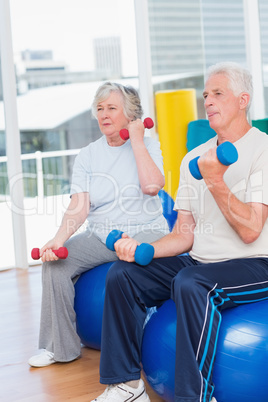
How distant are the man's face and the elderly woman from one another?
0.55 metres

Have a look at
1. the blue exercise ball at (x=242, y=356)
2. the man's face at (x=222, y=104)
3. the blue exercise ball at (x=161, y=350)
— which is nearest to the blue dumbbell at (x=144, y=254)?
the blue exercise ball at (x=161, y=350)

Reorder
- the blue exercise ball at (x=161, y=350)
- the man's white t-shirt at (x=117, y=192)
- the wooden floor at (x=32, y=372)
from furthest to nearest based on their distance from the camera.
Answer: the man's white t-shirt at (x=117, y=192)
the wooden floor at (x=32, y=372)
the blue exercise ball at (x=161, y=350)

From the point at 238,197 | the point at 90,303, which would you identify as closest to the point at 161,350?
the point at 238,197

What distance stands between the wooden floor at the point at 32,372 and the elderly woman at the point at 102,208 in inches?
2.8

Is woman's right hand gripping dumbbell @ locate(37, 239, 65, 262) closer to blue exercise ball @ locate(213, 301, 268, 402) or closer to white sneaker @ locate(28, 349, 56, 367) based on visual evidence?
white sneaker @ locate(28, 349, 56, 367)

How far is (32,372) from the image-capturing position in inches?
95.0

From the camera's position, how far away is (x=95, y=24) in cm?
456

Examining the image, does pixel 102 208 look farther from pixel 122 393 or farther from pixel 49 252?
pixel 122 393

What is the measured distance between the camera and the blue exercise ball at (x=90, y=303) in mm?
2432

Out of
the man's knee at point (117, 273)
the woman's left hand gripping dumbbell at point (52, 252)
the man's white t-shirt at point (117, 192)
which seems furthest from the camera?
the man's white t-shirt at point (117, 192)

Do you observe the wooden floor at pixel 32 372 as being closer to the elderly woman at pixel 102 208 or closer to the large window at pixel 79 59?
the elderly woman at pixel 102 208

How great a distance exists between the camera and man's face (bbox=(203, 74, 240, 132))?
1988 mm

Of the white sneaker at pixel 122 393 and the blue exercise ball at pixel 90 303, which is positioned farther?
the blue exercise ball at pixel 90 303

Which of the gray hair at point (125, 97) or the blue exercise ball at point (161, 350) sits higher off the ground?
the gray hair at point (125, 97)
